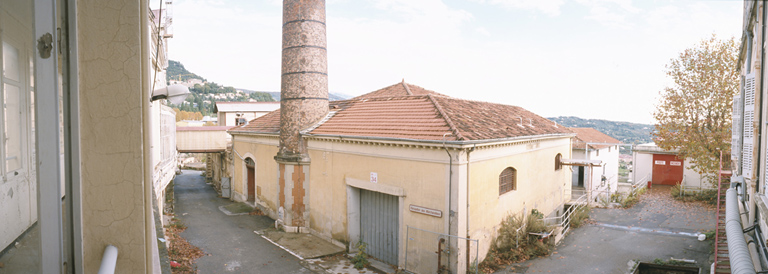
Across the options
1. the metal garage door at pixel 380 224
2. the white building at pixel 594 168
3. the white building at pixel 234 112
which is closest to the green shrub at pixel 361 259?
the metal garage door at pixel 380 224

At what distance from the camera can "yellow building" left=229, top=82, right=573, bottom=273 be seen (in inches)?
432

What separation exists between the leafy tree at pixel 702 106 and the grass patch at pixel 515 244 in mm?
12616

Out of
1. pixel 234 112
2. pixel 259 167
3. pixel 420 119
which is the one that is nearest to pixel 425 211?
pixel 420 119

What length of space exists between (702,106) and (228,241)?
25.2 m

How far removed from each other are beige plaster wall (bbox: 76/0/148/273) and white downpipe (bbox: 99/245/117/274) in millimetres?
80

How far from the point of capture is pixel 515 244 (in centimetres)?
1320

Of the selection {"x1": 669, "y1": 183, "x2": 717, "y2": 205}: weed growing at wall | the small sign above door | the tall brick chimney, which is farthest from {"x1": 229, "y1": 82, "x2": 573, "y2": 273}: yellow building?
{"x1": 669, "y1": 183, "x2": 717, "y2": 205}: weed growing at wall

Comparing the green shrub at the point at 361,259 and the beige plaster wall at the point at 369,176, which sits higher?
the beige plaster wall at the point at 369,176

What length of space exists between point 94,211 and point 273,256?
1234 cm

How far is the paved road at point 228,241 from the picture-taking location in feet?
40.0

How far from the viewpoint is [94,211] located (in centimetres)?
172

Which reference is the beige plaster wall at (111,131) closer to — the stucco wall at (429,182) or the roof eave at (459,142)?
the roof eave at (459,142)

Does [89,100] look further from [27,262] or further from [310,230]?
[310,230]

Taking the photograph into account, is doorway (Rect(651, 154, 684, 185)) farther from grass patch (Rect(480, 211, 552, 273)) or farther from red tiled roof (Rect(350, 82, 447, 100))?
red tiled roof (Rect(350, 82, 447, 100))
